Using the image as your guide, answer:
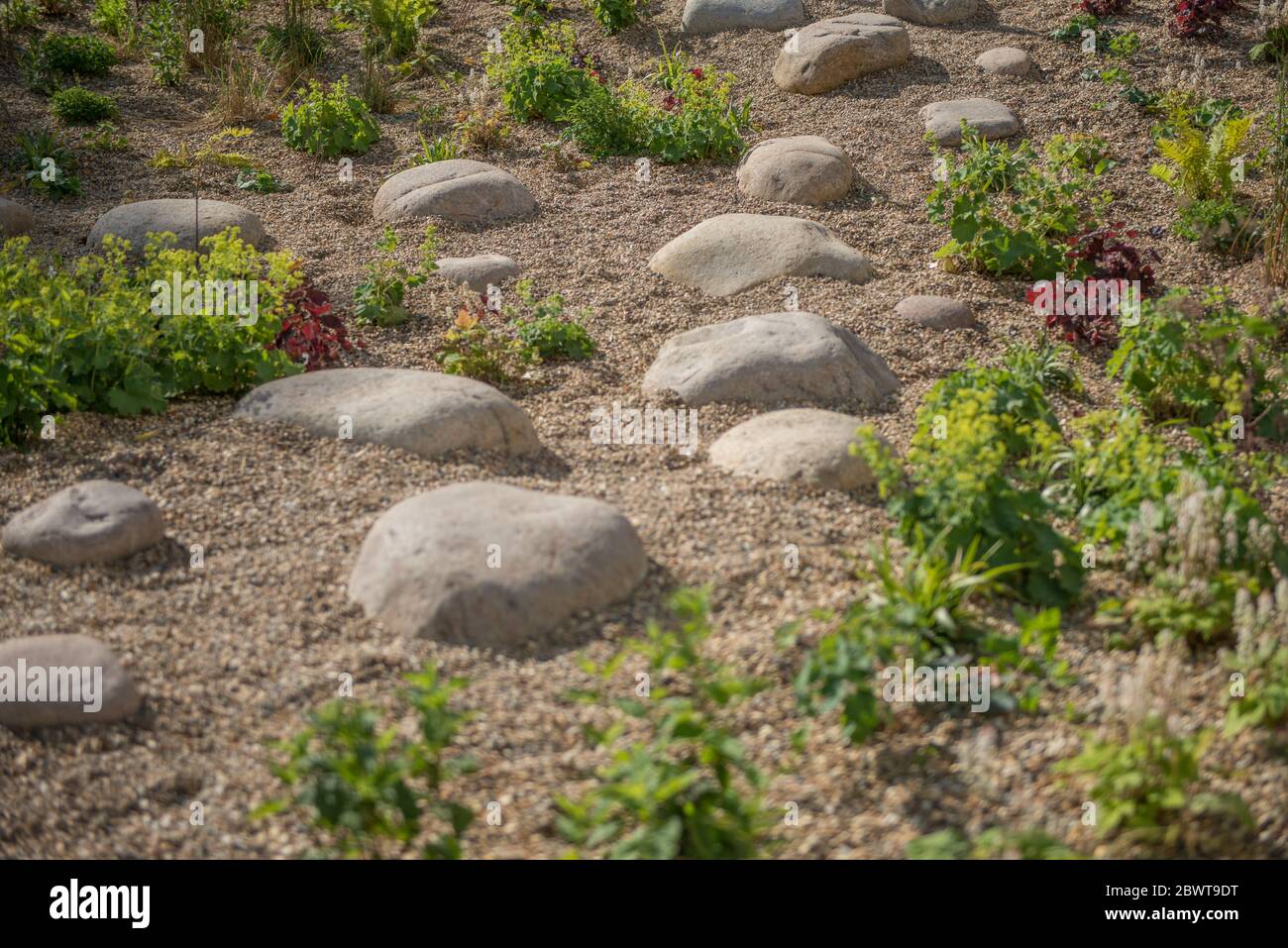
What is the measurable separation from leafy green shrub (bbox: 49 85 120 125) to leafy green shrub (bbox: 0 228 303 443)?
4.41 meters

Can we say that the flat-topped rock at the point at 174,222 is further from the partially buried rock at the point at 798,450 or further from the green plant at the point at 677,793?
the green plant at the point at 677,793

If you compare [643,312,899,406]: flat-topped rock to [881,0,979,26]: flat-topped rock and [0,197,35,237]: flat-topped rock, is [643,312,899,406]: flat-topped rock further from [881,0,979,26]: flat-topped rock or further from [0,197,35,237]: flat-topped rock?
[881,0,979,26]: flat-topped rock

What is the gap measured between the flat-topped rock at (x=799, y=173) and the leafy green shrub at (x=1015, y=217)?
894 millimetres

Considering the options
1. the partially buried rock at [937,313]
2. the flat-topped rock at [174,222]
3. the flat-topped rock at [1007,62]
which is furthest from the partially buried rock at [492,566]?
the flat-topped rock at [1007,62]

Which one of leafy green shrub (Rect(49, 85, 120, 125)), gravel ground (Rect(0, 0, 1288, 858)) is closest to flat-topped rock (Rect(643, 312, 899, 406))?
gravel ground (Rect(0, 0, 1288, 858))

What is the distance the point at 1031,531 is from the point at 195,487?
3.34 m

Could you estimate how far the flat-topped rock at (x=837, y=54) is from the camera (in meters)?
9.53

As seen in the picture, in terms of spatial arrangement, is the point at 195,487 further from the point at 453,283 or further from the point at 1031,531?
the point at 1031,531

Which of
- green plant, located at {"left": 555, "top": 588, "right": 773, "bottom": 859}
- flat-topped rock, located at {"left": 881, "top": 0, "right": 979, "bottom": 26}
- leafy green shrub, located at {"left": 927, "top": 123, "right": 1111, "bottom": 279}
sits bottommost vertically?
green plant, located at {"left": 555, "top": 588, "right": 773, "bottom": 859}

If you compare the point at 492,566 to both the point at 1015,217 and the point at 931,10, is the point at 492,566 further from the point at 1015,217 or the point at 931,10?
the point at 931,10

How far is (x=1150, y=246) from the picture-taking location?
23.2ft

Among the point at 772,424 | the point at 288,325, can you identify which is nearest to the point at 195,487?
the point at 288,325

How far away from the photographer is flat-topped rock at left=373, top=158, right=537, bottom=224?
793 centimetres

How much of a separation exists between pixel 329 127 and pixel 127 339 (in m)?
4.10
